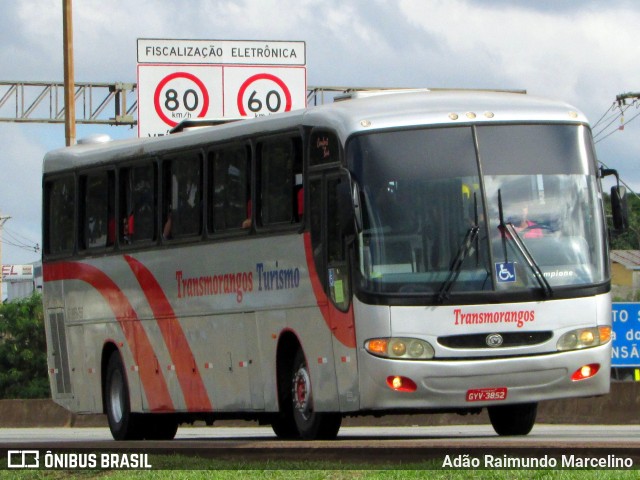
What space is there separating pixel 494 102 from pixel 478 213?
60.2 inches

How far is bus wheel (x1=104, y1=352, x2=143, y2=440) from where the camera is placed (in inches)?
840

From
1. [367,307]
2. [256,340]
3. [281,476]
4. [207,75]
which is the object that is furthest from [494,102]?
[207,75]

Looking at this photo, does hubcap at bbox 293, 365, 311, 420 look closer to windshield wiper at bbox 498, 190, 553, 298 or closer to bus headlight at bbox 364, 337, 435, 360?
bus headlight at bbox 364, 337, 435, 360

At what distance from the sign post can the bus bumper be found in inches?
483

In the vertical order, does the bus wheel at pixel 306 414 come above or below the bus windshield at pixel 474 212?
below

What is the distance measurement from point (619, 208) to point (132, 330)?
7.13m

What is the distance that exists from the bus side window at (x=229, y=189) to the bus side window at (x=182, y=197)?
278 millimetres

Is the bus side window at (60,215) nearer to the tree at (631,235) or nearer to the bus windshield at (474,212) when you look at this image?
the bus windshield at (474,212)

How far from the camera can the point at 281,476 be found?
12.0 meters

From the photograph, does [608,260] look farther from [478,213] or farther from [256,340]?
[256,340]

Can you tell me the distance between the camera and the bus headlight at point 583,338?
610 inches

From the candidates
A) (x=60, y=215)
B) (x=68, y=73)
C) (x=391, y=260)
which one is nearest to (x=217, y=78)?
(x=68, y=73)

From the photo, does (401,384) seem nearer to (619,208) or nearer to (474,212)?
(474,212)
